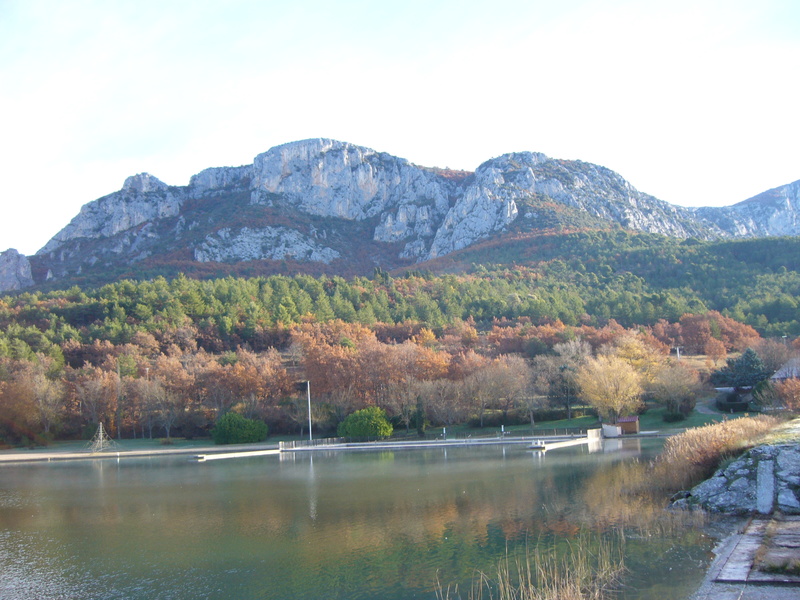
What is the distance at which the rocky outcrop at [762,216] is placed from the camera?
16500 centimetres

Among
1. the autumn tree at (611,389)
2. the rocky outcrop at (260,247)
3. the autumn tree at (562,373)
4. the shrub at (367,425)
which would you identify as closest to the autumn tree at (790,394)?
the autumn tree at (611,389)

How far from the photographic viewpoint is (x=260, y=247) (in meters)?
134

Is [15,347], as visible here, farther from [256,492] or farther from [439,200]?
[439,200]

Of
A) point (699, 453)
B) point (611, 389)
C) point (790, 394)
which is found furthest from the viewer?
point (611, 389)

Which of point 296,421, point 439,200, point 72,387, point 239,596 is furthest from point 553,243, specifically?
point 239,596

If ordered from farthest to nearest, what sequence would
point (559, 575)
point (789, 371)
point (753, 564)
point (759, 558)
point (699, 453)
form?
point (789, 371) → point (699, 453) → point (559, 575) → point (759, 558) → point (753, 564)

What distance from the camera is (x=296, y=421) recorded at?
5553 cm

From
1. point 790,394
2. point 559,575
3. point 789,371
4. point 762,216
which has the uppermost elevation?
point 762,216

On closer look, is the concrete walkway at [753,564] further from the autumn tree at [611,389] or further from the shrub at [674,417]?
the shrub at [674,417]

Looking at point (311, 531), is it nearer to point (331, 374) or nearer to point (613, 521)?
point (613, 521)

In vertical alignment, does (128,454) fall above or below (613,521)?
below

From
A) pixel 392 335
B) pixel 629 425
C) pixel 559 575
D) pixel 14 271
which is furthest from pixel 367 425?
pixel 14 271

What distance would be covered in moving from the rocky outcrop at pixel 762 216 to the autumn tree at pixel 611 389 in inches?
4982

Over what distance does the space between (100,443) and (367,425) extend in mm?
22246
